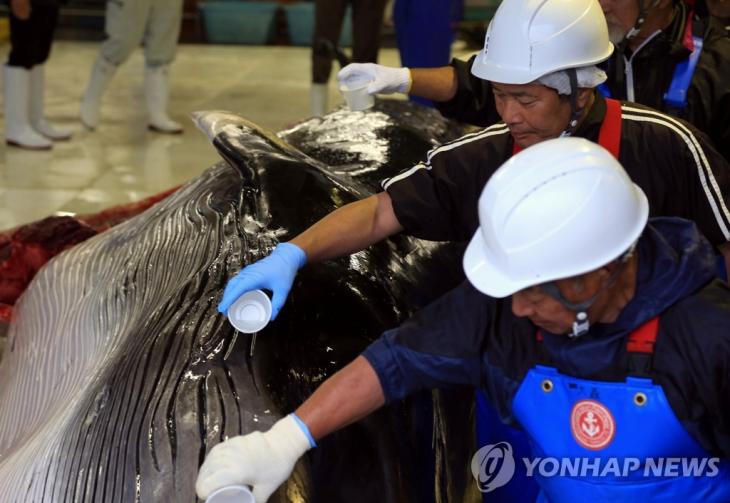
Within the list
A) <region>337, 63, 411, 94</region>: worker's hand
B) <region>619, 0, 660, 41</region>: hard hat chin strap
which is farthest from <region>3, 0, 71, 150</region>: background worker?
<region>619, 0, 660, 41</region>: hard hat chin strap

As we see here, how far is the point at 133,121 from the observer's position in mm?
8461

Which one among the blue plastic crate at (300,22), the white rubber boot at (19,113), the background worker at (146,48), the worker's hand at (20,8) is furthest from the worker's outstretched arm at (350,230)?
the blue plastic crate at (300,22)

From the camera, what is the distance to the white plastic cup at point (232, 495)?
68.6 inches

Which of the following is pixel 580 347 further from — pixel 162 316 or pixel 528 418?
pixel 162 316

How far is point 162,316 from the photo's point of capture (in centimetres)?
227

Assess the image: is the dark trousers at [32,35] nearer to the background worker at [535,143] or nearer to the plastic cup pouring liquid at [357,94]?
the plastic cup pouring liquid at [357,94]

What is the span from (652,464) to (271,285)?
801 mm

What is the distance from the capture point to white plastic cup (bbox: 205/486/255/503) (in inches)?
68.6

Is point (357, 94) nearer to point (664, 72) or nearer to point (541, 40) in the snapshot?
point (541, 40)

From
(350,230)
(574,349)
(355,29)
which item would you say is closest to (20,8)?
(355,29)

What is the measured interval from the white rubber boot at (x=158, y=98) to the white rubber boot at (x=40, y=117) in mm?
671

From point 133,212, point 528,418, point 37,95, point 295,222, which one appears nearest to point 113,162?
point 37,95

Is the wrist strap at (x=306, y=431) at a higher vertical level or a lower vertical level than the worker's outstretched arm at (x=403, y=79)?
lower

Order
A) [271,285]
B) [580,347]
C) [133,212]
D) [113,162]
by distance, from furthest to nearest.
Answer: [113,162]
[133,212]
[271,285]
[580,347]
